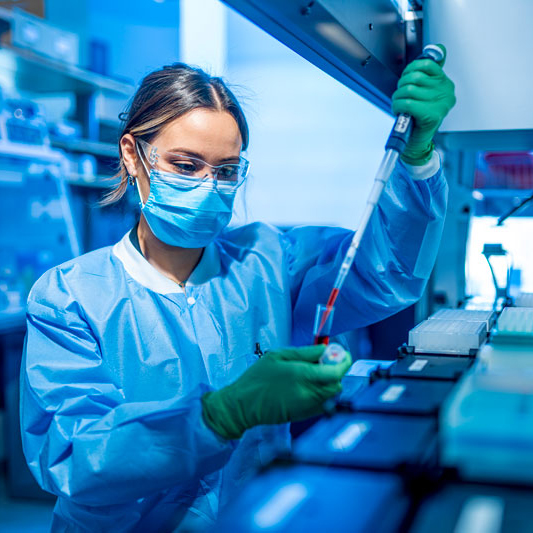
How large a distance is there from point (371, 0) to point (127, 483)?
0.93 metres

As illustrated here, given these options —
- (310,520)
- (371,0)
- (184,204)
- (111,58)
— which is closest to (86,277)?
(184,204)

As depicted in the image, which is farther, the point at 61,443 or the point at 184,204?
the point at 184,204

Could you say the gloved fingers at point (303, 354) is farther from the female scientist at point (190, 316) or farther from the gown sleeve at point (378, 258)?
the gown sleeve at point (378, 258)

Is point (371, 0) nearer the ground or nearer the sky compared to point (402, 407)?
nearer the sky

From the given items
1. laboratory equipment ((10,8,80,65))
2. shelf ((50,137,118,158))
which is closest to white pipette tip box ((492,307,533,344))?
shelf ((50,137,118,158))

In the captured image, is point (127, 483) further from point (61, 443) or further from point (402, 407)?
point (402, 407)

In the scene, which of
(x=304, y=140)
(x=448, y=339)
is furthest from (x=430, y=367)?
(x=304, y=140)

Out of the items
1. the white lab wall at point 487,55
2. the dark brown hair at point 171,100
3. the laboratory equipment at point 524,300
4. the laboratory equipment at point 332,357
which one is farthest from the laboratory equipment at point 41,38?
the laboratory equipment at point 332,357

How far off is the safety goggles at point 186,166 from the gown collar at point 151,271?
0.19m

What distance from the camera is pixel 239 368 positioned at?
1337 mm

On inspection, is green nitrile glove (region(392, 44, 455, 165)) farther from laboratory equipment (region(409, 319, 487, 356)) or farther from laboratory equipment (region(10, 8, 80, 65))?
laboratory equipment (region(10, 8, 80, 65))

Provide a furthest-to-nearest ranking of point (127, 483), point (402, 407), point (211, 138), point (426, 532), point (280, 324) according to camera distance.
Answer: point (280, 324) < point (211, 138) < point (127, 483) < point (402, 407) < point (426, 532)

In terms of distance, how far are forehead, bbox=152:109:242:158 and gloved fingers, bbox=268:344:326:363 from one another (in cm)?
54

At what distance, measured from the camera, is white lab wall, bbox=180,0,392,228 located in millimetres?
3844
